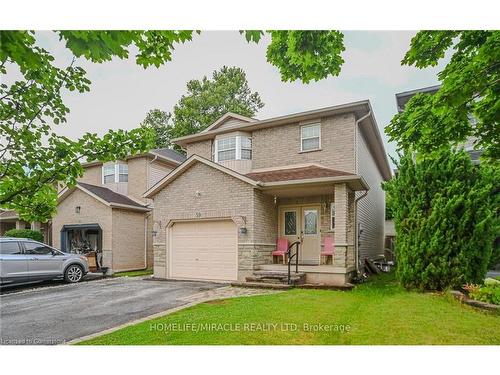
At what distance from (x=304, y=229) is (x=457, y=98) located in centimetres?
572

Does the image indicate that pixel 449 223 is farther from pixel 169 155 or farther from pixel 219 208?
pixel 169 155

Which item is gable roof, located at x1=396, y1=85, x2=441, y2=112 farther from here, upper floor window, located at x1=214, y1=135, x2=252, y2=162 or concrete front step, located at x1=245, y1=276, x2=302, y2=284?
upper floor window, located at x1=214, y1=135, x2=252, y2=162

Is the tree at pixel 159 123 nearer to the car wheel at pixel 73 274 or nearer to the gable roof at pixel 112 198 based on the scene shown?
the gable roof at pixel 112 198

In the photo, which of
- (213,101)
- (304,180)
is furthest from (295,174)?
(213,101)

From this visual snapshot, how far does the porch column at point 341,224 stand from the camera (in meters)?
7.30

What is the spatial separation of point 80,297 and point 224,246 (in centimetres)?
328

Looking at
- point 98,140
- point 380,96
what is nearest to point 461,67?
point 380,96

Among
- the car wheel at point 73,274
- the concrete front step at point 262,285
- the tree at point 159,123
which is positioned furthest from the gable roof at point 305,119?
the car wheel at point 73,274

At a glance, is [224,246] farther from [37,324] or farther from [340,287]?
[37,324]

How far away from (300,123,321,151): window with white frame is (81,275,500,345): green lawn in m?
4.69

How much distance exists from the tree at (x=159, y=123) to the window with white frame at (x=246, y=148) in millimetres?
2359

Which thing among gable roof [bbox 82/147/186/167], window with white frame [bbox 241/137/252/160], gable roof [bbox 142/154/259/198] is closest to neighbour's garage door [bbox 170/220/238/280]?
gable roof [bbox 142/154/259/198]

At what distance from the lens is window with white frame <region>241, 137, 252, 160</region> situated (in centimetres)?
902

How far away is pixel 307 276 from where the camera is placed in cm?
753
